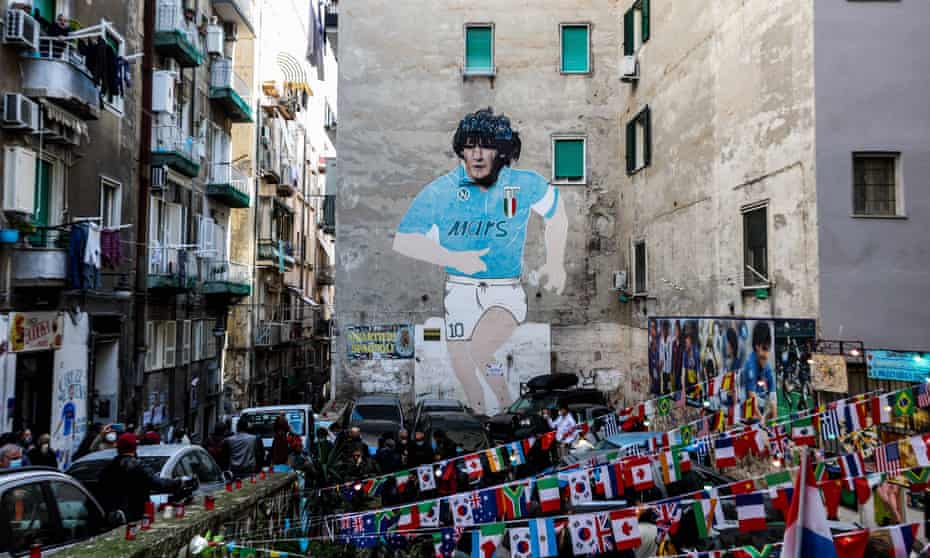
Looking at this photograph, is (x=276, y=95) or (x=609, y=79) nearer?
(x=609, y=79)

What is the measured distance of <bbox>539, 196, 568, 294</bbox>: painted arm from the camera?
27.7 m

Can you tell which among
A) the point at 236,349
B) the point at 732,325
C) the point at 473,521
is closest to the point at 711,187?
the point at 732,325

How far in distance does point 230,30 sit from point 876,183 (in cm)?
2358

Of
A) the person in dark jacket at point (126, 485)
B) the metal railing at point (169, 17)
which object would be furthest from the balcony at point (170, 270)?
the person in dark jacket at point (126, 485)

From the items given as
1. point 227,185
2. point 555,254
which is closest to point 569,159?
point 555,254

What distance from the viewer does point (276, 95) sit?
3644 centimetres

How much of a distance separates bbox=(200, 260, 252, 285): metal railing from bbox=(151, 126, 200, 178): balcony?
448cm

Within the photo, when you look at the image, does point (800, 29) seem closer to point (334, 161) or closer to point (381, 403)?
point (381, 403)

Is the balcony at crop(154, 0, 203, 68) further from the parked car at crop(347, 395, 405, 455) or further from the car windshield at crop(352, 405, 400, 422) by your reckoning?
the car windshield at crop(352, 405, 400, 422)

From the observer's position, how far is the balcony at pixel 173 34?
2191 cm

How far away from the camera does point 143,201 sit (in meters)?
20.9

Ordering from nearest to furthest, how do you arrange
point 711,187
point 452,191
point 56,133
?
point 56,133 < point 711,187 < point 452,191

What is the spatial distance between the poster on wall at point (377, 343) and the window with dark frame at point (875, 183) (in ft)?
52.2

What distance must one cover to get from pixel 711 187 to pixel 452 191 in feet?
34.3
